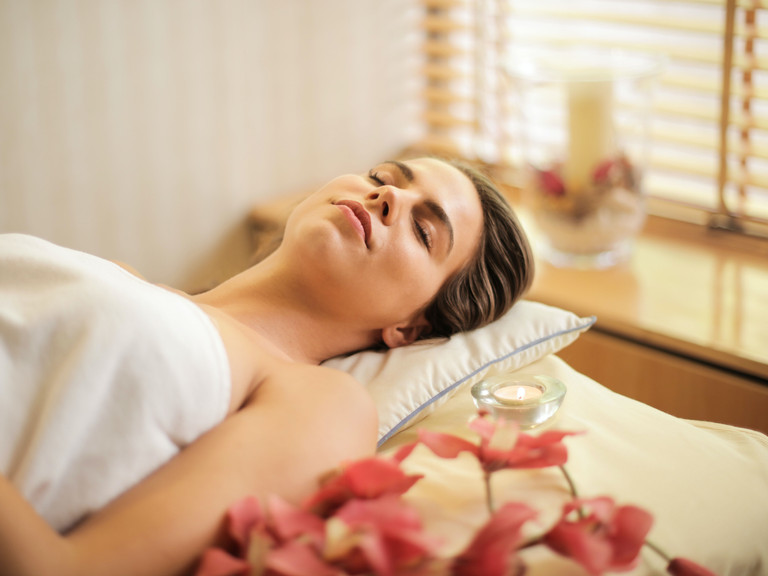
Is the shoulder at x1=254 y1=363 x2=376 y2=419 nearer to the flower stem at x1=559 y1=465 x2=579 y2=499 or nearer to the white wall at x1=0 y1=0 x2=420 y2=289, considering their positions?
the flower stem at x1=559 y1=465 x2=579 y2=499

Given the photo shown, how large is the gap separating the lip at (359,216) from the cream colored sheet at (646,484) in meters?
0.31

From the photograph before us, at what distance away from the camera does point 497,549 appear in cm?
78

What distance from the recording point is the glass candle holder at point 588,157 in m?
1.90

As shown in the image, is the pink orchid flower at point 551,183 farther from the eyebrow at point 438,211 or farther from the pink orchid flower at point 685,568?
the pink orchid flower at point 685,568

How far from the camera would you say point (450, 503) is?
100cm

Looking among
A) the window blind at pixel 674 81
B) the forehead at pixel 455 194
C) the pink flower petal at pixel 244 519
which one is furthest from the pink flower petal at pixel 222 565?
the window blind at pixel 674 81

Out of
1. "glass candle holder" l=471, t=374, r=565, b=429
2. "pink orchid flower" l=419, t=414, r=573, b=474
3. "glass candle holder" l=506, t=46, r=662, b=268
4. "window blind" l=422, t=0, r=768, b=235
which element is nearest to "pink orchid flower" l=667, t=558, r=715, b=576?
"pink orchid flower" l=419, t=414, r=573, b=474

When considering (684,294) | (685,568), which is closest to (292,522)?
(685,568)

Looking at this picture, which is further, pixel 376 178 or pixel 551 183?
pixel 551 183

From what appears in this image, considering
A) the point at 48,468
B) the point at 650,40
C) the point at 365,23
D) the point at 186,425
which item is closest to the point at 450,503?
the point at 186,425

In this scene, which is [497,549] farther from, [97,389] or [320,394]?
[97,389]

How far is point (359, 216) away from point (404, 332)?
0.88ft

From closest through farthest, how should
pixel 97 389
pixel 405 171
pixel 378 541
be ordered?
pixel 378 541, pixel 97 389, pixel 405 171

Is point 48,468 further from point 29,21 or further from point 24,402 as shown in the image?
point 29,21
